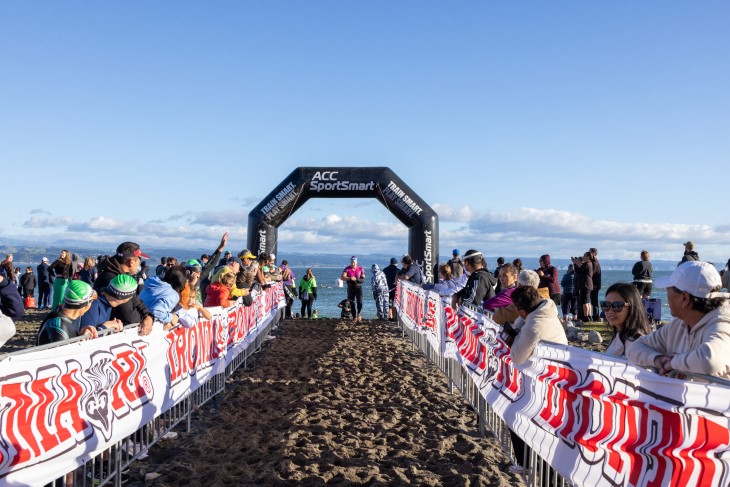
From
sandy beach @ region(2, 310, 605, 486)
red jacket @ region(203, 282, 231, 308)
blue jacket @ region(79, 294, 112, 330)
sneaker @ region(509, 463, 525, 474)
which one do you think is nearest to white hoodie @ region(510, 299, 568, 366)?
sneaker @ region(509, 463, 525, 474)

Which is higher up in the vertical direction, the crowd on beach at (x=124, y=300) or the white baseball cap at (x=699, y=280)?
the white baseball cap at (x=699, y=280)

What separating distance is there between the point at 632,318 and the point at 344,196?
1509 centimetres

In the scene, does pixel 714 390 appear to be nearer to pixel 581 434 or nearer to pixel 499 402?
pixel 581 434

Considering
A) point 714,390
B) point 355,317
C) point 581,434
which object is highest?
point 714,390

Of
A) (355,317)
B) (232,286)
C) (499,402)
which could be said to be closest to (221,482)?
(499,402)

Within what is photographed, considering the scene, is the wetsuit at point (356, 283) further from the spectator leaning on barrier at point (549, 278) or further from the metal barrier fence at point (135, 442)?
the metal barrier fence at point (135, 442)

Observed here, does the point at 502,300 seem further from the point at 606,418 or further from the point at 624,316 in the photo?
the point at 606,418

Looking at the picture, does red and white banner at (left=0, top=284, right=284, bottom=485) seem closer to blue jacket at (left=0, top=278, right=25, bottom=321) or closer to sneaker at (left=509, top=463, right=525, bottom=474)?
blue jacket at (left=0, top=278, right=25, bottom=321)

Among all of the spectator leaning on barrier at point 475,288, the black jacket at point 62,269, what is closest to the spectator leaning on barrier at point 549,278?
the spectator leaning on barrier at point 475,288

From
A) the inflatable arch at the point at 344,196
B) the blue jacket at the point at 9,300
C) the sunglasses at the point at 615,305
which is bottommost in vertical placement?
the blue jacket at the point at 9,300

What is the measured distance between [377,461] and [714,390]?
3.68 metres

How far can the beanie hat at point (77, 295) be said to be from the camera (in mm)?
4828

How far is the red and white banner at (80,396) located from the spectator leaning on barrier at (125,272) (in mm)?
319

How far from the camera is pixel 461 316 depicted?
8.23 m
